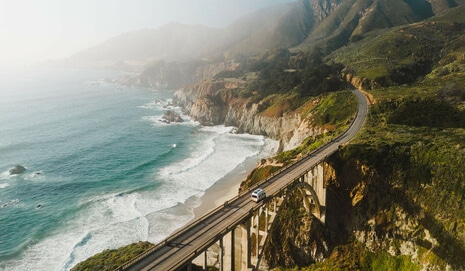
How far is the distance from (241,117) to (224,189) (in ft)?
168

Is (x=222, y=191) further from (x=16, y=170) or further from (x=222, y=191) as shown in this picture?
(x=16, y=170)

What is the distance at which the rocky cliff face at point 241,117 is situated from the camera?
2992 inches

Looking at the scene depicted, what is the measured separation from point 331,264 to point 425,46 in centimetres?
9748

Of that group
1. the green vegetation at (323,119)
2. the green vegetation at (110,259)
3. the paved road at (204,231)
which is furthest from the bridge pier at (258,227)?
the green vegetation at (323,119)

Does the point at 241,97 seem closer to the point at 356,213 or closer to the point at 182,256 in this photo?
the point at 356,213

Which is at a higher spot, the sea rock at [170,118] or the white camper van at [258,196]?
the white camper van at [258,196]

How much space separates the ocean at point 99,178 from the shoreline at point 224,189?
3.03 feet

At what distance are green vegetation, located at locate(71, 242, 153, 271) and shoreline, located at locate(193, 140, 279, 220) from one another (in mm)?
13708

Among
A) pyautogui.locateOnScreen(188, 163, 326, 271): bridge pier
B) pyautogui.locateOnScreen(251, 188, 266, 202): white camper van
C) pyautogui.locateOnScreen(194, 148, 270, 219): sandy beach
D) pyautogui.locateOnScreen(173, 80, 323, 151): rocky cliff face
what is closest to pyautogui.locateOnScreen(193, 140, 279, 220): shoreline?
pyautogui.locateOnScreen(194, 148, 270, 219): sandy beach

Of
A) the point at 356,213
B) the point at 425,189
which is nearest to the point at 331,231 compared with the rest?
the point at 356,213

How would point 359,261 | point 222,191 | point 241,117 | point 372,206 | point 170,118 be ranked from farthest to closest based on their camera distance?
1. point 170,118
2. point 241,117
3. point 222,191
4. point 372,206
5. point 359,261

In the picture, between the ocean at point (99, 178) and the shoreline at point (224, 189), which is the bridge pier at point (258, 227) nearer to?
the shoreline at point (224, 189)

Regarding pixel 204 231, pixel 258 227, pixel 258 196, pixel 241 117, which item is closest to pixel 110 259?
pixel 204 231

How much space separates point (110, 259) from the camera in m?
37.1
